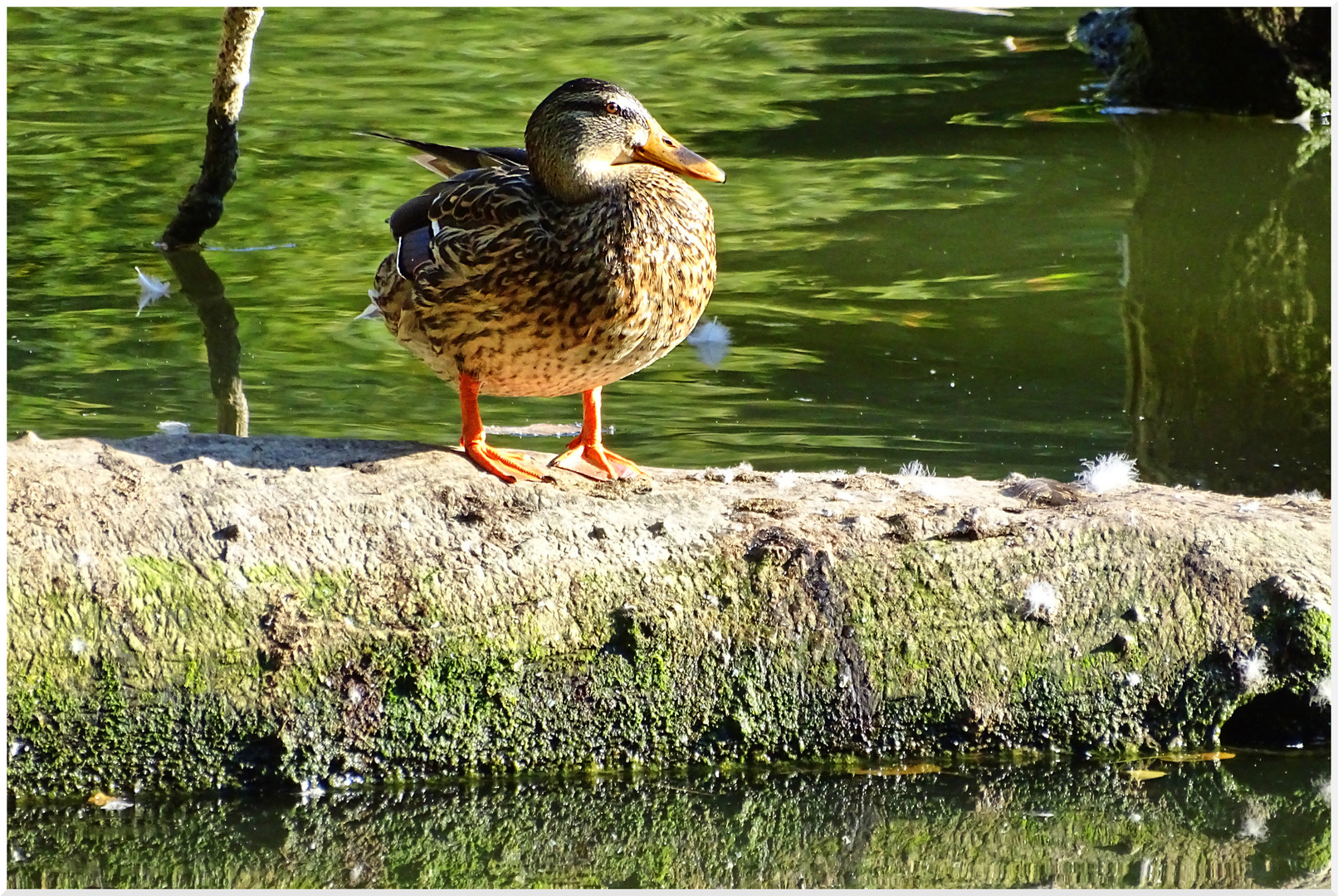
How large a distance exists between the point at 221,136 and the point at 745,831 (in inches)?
205

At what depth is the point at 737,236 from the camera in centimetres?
898

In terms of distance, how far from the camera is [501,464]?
4441 millimetres

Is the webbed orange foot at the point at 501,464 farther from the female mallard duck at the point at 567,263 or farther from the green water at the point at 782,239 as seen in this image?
the green water at the point at 782,239

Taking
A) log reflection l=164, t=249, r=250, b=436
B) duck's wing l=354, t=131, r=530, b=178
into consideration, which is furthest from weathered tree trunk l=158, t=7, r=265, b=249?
duck's wing l=354, t=131, r=530, b=178

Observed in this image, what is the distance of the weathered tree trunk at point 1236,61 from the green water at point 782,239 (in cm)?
54

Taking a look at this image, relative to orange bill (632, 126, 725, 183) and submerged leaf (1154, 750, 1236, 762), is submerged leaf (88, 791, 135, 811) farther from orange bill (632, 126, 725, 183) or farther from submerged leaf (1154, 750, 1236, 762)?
submerged leaf (1154, 750, 1236, 762)

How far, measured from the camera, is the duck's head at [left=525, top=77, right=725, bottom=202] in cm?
445

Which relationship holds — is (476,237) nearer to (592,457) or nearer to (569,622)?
(592,457)

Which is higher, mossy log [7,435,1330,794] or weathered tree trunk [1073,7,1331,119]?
weathered tree trunk [1073,7,1331,119]

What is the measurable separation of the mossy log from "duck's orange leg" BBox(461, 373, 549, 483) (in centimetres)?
10

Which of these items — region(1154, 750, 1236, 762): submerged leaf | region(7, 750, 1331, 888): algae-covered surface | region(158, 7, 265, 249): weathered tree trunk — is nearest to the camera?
region(7, 750, 1331, 888): algae-covered surface

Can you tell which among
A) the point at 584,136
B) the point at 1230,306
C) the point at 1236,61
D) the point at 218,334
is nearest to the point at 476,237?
the point at 584,136

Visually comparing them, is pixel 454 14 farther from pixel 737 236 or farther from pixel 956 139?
pixel 737 236

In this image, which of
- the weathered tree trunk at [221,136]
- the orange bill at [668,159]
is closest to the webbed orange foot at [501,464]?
the orange bill at [668,159]
